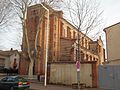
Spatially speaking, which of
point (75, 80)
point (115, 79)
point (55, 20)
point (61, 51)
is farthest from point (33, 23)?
point (115, 79)

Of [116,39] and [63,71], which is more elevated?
[116,39]

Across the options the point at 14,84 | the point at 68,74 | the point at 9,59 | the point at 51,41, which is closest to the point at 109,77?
the point at 68,74

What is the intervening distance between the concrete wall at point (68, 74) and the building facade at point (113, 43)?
5.90m

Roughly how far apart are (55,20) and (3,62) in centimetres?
2115

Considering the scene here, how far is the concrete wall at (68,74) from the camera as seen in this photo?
25531 millimetres

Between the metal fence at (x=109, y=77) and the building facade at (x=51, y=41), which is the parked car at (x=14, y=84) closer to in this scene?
the metal fence at (x=109, y=77)

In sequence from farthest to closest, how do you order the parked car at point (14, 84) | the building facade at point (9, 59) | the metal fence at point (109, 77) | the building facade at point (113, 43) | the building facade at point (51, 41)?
the building facade at point (9, 59) < the building facade at point (51, 41) < the building facade at point (113, 43) < the metal fence at point (109, 77) < the parked car at point (14, 84)

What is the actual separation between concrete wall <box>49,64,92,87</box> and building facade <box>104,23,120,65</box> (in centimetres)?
590

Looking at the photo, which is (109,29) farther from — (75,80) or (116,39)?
(75,80)

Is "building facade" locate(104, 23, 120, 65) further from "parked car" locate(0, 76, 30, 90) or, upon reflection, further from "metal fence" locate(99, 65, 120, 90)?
"parked car" locate(0, 76, 30, 90)

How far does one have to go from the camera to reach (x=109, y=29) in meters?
32.3

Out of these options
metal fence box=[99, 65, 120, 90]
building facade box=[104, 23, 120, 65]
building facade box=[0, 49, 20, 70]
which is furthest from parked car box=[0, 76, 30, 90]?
building facade box=[0, 49, 20, 70]

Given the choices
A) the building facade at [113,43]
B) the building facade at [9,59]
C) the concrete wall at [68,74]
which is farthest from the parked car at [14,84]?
the building facade at [9,59]

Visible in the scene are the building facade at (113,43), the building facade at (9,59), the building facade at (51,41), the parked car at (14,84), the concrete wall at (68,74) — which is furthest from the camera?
the building facade at (9,59)
